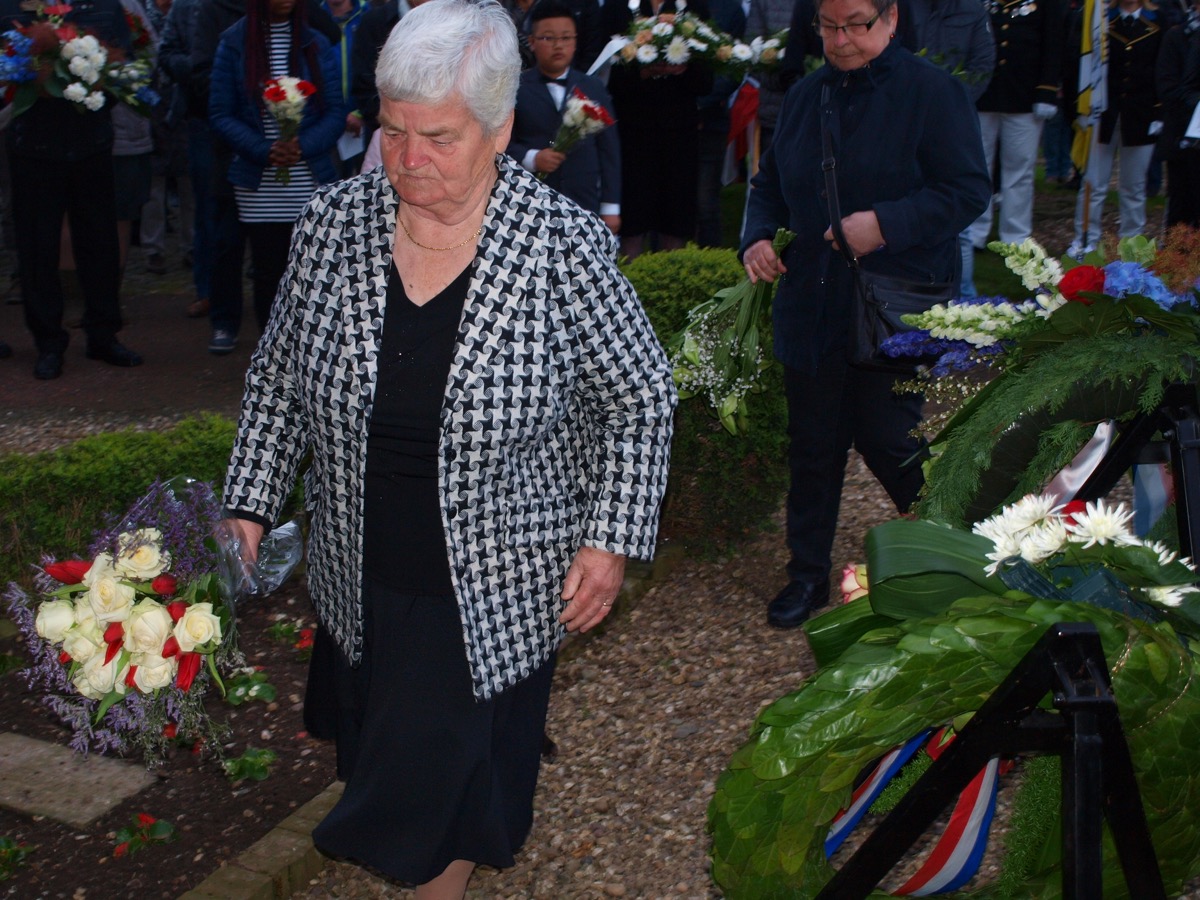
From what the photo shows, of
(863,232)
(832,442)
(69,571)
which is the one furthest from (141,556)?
(832,442)

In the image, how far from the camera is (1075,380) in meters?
2.53

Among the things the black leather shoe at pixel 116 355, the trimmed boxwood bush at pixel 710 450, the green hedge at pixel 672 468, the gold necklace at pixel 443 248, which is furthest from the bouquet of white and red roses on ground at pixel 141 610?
the black leather shoe at pixel 116 355

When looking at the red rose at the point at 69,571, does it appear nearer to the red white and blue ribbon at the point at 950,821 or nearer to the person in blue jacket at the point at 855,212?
the red white and blue ribbon at the point at 950,821

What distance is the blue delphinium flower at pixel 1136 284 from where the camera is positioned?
257 cm

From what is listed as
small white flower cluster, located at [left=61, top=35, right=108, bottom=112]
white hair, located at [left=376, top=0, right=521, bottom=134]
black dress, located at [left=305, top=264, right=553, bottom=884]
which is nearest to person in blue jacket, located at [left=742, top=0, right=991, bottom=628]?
white hair, located at [left=376, top=0, right=521, bottom=134]

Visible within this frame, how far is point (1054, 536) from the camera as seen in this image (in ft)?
7.09

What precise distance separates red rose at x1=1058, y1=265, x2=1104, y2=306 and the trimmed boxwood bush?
2.62 metres

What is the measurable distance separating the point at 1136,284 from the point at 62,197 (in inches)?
258

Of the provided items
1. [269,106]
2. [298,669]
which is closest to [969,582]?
[298,669]

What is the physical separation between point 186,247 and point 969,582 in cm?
975

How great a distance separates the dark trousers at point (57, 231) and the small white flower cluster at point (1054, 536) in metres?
6.61

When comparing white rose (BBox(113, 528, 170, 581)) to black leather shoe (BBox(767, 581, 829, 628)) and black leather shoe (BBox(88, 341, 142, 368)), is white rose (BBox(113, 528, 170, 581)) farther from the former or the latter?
black leather shoe (BBox(88, 341, 142, 368))

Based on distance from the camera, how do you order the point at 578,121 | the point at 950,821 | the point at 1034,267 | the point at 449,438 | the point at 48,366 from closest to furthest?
the point at 950,821 → the point at 449,438 → the point at 1034,267 → the point at 578,121 → the point at 48,366

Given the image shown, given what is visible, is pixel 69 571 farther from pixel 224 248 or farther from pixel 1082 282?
pixel 224 248
